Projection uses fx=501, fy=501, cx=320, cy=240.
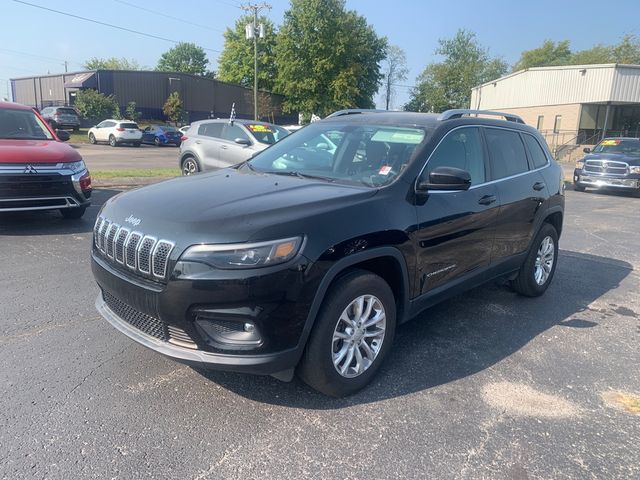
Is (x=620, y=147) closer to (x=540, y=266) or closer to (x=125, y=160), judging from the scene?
(x=540, y=266)

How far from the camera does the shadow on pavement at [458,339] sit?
3225 mm

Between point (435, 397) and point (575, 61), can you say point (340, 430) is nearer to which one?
point (435, 397)

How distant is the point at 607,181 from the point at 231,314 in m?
16.0

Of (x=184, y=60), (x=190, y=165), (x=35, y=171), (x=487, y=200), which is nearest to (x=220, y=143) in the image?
(x=190, y=165)

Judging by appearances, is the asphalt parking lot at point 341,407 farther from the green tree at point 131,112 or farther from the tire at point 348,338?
the green tree at point 131,112

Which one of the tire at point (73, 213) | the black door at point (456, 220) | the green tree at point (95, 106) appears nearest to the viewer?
the black door at point (456, 220)

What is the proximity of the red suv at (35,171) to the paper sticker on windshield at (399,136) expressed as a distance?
16.9 feet

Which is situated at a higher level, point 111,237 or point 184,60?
point 184,60

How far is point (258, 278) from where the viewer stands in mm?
2596

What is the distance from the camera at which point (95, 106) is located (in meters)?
41.8

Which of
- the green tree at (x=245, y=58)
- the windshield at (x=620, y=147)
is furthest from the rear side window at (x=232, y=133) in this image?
the green tree at (x=245, y=58)

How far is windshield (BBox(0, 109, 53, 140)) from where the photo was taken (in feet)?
25.1

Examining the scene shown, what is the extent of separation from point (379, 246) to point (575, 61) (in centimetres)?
8855

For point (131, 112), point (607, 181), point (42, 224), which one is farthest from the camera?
point (131, 112)
